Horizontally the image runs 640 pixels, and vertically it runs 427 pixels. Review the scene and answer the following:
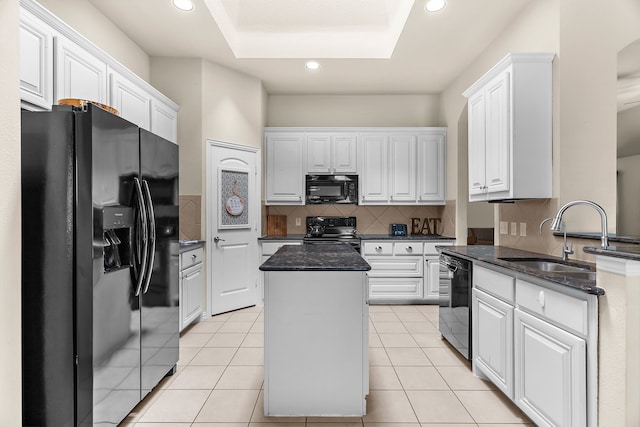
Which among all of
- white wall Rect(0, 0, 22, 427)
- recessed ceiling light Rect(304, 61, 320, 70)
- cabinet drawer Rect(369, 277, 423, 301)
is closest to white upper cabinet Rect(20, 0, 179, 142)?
white wall Rect(0, 0, 22, 427)

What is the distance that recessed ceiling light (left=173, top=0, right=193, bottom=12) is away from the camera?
3057 mm

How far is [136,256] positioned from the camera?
2.11 m

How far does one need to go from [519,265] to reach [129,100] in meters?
3.26

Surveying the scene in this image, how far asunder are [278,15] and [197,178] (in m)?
1.98

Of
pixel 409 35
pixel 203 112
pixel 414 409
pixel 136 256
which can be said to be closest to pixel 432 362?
pixel 414 409

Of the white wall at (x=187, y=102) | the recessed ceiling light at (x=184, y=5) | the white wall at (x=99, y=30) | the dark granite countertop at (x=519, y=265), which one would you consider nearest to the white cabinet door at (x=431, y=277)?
the dark granite countertop at (x=519, y=265)

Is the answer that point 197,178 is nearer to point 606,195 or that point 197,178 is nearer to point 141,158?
point 141,158

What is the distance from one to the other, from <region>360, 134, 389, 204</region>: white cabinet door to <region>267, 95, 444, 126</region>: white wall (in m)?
0.52

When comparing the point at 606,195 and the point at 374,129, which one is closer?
the point at 606,195

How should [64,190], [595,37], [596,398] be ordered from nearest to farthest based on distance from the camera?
[596,398] → [64,190] → [595,37]

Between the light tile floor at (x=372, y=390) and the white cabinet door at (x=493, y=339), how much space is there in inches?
6.7

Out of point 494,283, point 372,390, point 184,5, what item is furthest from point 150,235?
point 494,283

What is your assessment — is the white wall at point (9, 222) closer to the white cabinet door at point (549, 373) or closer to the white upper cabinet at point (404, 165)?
the white cabinet door at point (549, 373)

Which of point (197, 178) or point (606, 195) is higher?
point (197, 178)
